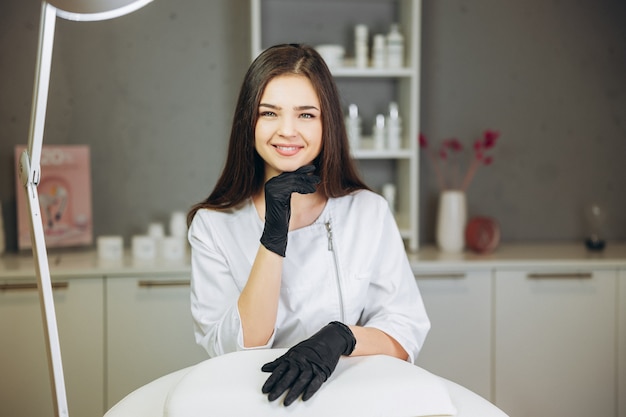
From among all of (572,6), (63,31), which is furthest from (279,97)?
(572,6)

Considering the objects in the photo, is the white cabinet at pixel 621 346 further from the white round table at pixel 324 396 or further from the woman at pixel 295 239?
the white round table at pixel 324 396

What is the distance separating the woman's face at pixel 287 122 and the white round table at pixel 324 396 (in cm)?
48

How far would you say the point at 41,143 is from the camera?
117 cm

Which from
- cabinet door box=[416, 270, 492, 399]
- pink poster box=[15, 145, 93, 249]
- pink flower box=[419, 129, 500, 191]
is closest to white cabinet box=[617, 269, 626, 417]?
cabinet door box=[416, 270, 492, 399]

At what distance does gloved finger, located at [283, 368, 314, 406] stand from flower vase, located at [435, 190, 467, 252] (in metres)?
1.82

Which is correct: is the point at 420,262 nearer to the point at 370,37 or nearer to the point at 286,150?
the point at 370,37

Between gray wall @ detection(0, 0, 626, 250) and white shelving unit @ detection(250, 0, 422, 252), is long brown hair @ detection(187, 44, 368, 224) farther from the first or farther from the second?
gray wall @ detection(0, 0, 626, 250)

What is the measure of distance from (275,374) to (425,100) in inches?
87.0

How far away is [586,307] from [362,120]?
47.2 inches

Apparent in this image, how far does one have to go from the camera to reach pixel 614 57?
3.27 metres

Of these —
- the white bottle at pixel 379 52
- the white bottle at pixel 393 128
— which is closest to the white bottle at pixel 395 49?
the white bottle at pixel 379 52

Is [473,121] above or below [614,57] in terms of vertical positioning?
below

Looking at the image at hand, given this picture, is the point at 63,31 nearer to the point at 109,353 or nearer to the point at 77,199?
the point at 77,199

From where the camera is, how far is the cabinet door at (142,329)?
2.64 metres
